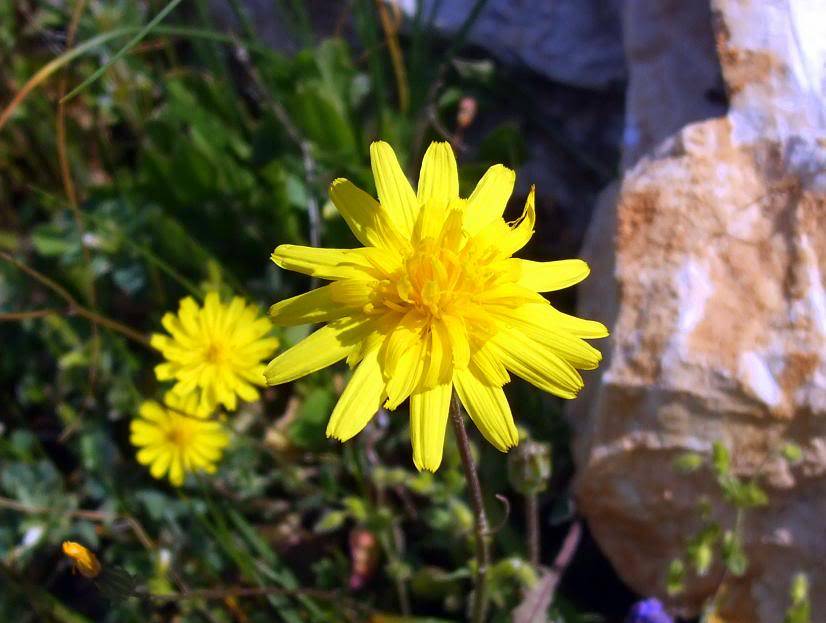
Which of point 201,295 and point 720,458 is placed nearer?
point 720,458

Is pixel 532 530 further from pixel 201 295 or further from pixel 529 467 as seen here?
pixel 201 295

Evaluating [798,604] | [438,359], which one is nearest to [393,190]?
[438,359]

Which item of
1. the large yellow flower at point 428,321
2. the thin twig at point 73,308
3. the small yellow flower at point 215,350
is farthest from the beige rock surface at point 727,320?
the thin twig at point 73,308

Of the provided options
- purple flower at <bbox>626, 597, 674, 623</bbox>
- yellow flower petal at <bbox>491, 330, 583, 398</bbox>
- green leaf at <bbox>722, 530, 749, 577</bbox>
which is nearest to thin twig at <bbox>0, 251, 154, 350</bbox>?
yellow flower petal at <bbox>491, 330, 583, 398</bbox>

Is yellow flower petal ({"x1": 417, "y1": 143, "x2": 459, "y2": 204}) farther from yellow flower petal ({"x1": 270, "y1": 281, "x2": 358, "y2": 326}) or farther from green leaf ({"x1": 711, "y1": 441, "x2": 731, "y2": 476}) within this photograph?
green leaf ({"x1": 711, "y1": 441, "x2": 731, "y2": 476})

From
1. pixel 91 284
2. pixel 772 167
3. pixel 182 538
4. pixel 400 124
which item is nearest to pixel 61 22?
pixel 91 284

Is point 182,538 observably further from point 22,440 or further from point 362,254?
point 362,254

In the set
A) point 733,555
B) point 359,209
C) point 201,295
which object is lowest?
point 733,555
